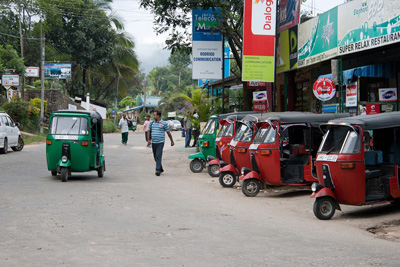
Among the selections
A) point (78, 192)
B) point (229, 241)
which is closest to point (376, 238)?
point (229, 241)

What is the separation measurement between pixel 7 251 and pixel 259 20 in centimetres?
1423

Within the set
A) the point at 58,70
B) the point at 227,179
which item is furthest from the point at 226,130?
the point at 58,70

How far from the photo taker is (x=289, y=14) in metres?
22.2

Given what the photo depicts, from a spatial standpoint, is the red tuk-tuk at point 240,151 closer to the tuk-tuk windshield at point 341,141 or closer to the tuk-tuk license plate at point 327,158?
the tuk-tuk windshield at point 341,141

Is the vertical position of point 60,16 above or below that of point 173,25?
above

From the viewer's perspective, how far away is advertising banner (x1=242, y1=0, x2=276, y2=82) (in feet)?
62.4

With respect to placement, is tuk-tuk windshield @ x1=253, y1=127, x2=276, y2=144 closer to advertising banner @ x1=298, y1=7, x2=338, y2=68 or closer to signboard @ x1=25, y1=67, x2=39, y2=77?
advertising banner @ x1=298, y1=7, x2=338, y2=68

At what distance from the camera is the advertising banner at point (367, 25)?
1423 cm

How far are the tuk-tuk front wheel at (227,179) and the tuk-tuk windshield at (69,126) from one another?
3.88 m

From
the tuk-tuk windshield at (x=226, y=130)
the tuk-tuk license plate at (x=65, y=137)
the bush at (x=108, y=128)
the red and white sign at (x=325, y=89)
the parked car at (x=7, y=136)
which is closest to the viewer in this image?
the tuk-tuk license plate at (x=65, y=137)

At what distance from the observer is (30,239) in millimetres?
7285

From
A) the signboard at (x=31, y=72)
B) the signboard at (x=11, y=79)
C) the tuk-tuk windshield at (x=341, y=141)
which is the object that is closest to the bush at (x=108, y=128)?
the signboard at (x=31, y=72)

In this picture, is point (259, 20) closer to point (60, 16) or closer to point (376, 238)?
point (376, 238)

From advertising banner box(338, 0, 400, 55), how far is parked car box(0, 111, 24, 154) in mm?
15503
